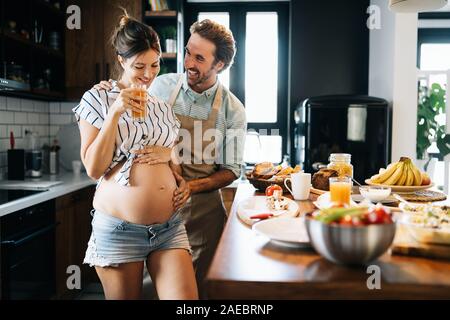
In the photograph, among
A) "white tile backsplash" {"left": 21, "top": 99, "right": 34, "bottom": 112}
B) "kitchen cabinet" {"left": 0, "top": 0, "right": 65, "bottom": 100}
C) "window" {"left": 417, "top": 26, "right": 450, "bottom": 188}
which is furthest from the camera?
"window" {"left": 417, "top": 26, "right": 450, "bottom": 188}

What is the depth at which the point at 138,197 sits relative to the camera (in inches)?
66.6

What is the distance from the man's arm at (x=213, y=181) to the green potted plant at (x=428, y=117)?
297 cm

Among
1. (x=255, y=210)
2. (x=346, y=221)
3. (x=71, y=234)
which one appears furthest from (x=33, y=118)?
(x=346, y=221)

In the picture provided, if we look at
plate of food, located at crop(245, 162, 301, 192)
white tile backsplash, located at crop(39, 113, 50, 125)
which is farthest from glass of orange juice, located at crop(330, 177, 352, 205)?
white tile backsplash, located at crop(39, 113, 50, 125)

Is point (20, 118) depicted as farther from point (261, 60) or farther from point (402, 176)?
point (402, 176)

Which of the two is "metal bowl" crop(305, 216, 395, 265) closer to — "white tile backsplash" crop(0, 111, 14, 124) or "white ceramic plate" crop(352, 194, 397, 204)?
"white ceramic plate" crop(352, 194, 397, 204)

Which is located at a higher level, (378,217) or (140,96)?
(140,96)

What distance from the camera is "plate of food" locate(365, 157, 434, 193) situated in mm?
1842

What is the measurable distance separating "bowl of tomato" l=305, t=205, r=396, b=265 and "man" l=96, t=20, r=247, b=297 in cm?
122

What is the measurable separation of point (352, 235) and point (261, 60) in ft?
13.5

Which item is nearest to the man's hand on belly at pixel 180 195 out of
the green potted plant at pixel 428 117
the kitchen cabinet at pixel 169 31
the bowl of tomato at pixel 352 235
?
the bowl of tomato at pixel 352 235

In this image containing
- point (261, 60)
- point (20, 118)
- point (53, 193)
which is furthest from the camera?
point (261, 60)

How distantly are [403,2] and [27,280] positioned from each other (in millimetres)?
2612

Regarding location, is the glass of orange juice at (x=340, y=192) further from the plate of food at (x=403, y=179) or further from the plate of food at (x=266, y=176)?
the plate of food at (x=266, y=176)
